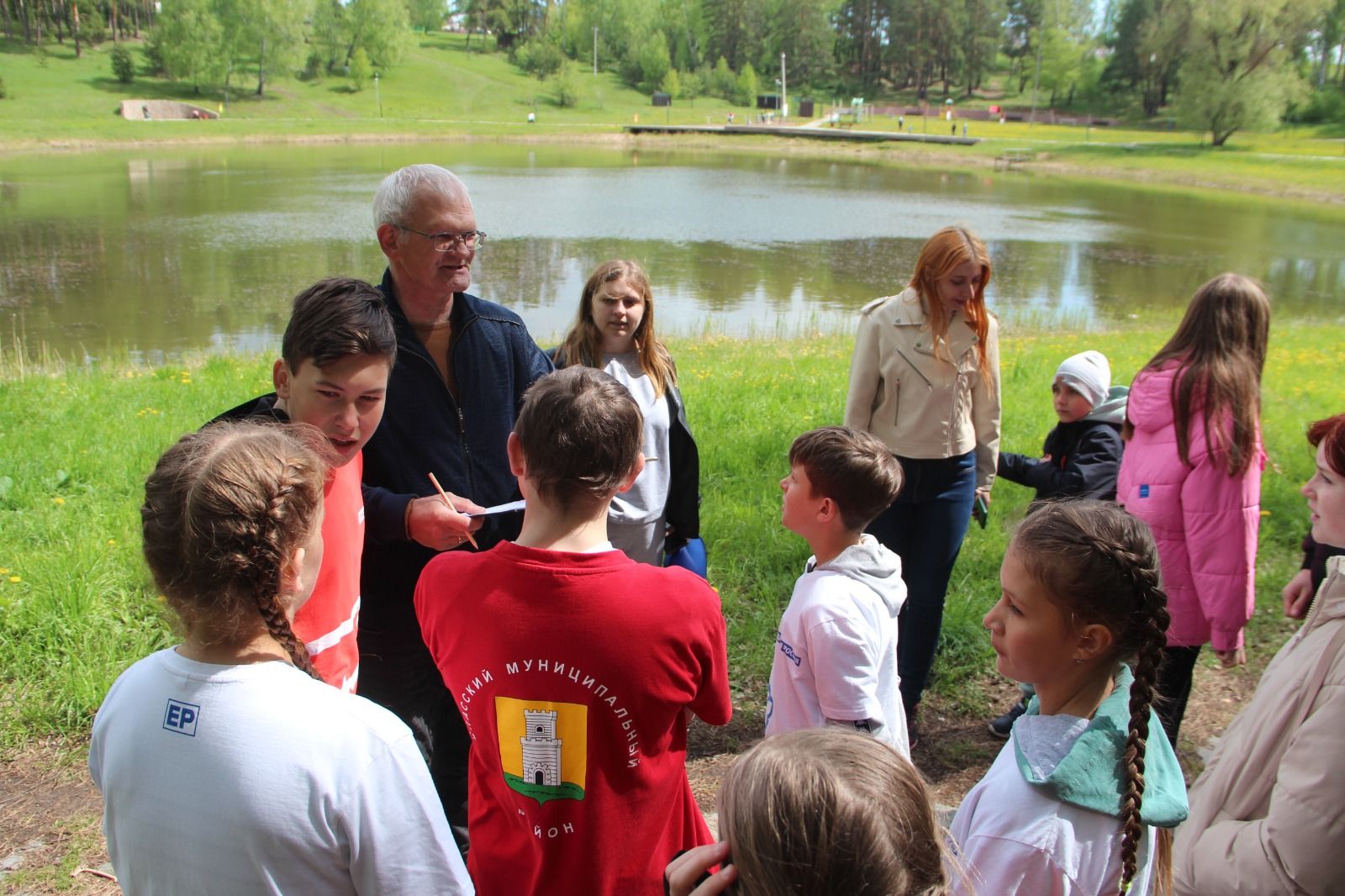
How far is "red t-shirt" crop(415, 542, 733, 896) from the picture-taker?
1.84 m

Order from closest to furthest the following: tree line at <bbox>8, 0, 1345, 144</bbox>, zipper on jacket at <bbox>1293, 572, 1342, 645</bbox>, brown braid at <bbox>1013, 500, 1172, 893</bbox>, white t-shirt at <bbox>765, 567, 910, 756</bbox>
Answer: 1. brown braid at <bbox>1013, 500, 1172, 893</bbox>
2. zipper on jacket at <bbox>1293, 572, 1342, 645</bbox>
3. white t-shirt at <bbox>765, 567, 910, 756</bbox>
4. tree line at <bbox>8, 0, 1345, 144</bbox>

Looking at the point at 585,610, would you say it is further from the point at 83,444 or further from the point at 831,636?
the point at 83,444

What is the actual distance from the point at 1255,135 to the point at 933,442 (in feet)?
222

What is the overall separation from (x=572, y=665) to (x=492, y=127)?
66.1 meters

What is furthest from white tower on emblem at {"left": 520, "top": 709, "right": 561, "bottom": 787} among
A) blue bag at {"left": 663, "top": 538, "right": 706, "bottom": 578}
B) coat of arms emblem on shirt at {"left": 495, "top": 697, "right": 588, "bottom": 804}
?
blue bag at {"left": 663, "top": 538, "right": 706, "bottom": 578}

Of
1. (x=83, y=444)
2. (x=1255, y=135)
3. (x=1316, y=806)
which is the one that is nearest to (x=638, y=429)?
(x=1316, y=806)

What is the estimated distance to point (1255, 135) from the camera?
192ft

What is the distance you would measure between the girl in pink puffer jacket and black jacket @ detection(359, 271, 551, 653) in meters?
2.37

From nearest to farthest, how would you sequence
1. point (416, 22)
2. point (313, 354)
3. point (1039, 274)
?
point (313, 354) → point (1039, 274) → point (416, 22)

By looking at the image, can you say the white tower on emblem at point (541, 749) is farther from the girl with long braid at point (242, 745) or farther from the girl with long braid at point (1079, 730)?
the girl with long braid at point (1079, 730)

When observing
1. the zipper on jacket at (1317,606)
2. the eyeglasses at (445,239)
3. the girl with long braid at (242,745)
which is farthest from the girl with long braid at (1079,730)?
the eyeglasses at (445,239)

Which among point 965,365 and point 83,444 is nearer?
point 965,365

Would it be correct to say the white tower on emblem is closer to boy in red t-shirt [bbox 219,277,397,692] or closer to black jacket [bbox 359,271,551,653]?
boy in red t-shirt [bbox 219,277,397,692]

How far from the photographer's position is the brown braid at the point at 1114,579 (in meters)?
1.83
